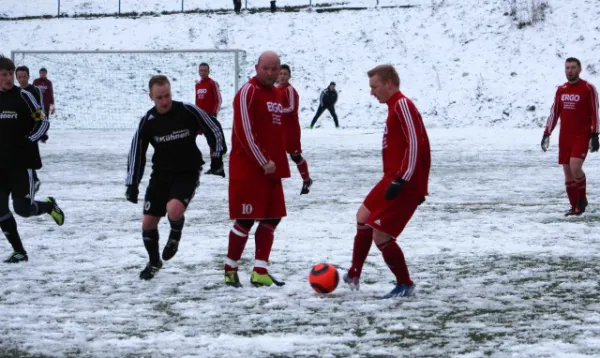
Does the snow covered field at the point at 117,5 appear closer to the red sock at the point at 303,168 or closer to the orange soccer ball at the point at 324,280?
the red sock at the point at 303,168

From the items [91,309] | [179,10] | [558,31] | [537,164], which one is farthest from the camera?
[179,10]

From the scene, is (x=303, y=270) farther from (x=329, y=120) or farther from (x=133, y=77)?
(x=133, y=77)

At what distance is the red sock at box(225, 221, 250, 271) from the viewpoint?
21.8 feet

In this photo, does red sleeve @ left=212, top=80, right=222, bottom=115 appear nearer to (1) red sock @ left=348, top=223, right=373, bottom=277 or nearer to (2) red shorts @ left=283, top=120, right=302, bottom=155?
(2) red shorts @ left=283, top=120, right=302, bottom=155

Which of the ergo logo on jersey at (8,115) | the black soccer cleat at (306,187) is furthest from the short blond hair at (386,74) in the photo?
the black soccer cleat at (306,187)

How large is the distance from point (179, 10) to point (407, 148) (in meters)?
34.4

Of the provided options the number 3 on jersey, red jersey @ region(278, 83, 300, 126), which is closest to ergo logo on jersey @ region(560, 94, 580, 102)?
red jersey @ region(278, 83, 300, 126)

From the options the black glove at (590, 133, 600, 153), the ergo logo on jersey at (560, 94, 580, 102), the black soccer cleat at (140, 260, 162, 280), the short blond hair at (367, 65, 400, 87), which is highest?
the short blond hair at (367, 65, 400, 87)

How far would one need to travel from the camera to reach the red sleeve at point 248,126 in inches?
254

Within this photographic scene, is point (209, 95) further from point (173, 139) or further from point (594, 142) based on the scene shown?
point (173, 139)

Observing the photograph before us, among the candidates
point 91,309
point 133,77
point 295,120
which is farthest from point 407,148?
point 133,77

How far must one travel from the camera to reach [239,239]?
22.0 ft

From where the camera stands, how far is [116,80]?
3238cm

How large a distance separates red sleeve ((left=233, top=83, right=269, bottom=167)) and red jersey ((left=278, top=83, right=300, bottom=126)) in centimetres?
475
